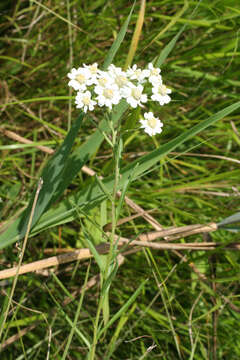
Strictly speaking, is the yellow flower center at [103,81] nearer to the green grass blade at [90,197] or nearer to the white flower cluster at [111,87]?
the white flower cluster at [111,87]

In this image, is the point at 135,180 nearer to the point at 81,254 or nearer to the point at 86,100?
the point at 81,254

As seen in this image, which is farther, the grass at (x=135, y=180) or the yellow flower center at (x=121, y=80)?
the grass at (x=135, y=180)

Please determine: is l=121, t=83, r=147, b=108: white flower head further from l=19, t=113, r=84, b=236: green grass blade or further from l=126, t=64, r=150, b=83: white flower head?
l=19, t=113, r=84, b=236: green grass blade

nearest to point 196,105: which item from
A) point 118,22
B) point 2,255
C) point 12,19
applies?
point 118,22

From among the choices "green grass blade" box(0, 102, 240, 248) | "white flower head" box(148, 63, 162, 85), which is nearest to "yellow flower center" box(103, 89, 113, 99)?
"white flower head" box(148, 63, 162, 85)

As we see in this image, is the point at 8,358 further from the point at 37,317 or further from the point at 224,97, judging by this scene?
the point at 224,97

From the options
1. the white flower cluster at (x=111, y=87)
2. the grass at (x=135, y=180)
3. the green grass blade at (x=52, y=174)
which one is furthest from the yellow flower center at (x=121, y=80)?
the grass at (x=135, y=180)
